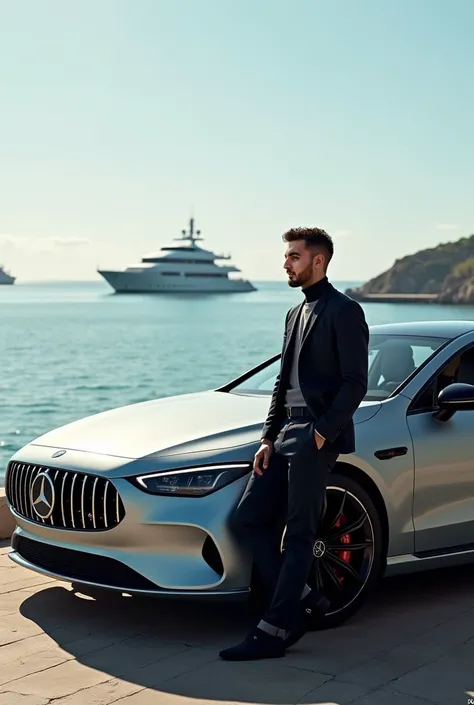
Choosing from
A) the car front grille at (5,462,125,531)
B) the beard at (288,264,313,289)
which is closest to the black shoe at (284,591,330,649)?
the car front grille at (5,462,125,531)

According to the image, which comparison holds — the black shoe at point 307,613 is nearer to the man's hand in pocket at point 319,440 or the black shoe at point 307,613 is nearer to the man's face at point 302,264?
the man's hand in pocket at point 319,440

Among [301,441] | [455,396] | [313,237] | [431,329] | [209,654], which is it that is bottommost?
[209,654]

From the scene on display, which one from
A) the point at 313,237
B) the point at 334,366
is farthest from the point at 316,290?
the point at 334,366

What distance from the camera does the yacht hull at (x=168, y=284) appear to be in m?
135

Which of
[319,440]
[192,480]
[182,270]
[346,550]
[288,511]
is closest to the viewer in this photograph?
[319,440]

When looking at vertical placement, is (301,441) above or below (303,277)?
below

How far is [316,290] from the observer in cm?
468

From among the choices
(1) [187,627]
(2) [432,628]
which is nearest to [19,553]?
(1) [187,627]

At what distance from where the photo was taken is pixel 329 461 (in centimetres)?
453

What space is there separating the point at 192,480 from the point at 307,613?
2.50 ft

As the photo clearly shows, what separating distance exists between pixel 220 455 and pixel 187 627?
857 millimetres

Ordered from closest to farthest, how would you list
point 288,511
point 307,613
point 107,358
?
point 288,511 < point 307,613 < point 107,358

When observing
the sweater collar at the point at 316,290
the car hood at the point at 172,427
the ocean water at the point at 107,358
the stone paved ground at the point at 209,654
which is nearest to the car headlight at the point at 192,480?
the car hood at the point at 172,427

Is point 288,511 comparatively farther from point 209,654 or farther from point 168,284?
point 168,284
